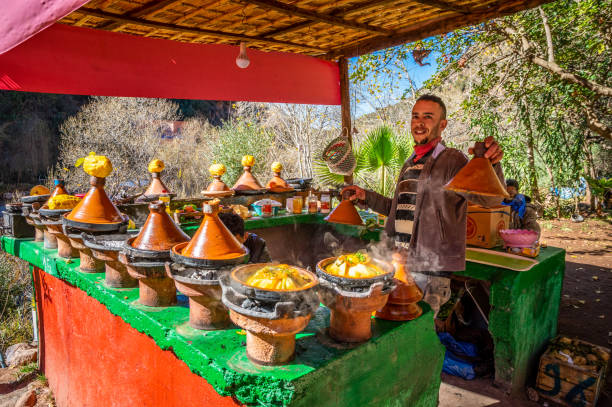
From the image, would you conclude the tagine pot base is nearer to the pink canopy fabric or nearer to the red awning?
the pink canopy fabric

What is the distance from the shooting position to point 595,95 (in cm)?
673

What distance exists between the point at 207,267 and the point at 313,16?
322 centimetres

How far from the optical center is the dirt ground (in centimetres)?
330

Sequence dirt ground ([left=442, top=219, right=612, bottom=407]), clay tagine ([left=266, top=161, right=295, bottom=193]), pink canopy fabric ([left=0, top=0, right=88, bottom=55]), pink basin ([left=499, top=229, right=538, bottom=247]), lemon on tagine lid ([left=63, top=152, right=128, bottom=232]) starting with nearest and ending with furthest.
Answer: pink canopy fabric ([left=0, top=0, right=88, bottom=55])
lemon on tagine lid ([left=63, top=152, right=128, bottom=232])
pink basin ([left=499, top=229, right=538, bottom=247])
dirt ground ([left=442, top=219, right=612, bottom=407])
clay tagine ([left=266, top=161, right=295, bottom=193])

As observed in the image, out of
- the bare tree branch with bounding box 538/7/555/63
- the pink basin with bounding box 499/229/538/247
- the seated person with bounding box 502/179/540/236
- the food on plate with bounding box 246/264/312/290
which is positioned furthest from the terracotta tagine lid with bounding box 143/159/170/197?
the bare tree branch with bounding box 538/7/555/63

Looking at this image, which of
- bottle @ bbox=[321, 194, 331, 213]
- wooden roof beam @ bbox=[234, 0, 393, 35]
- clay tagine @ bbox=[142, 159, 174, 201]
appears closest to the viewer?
wooden roof beam @ bbox=[234, 0, 393, 35]

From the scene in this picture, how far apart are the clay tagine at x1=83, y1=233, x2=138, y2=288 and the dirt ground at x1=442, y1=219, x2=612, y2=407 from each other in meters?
2.61

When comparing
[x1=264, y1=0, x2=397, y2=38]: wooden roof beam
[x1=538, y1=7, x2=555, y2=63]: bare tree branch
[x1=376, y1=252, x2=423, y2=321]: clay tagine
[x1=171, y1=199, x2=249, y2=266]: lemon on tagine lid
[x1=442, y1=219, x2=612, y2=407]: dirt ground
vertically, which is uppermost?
[x1=538, y1=7, x2=555, y2=63]: bare tree branch

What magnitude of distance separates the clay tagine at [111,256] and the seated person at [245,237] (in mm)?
616

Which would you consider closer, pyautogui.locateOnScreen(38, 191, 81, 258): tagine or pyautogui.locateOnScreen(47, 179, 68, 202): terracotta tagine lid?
pyautogui.locateOnScreen(38, 191, 81, 258): tagine

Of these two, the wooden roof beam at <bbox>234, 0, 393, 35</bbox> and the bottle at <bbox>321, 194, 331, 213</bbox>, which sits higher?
the wooden roof beam at <bbox>234, 0, 393, 35</bbox>

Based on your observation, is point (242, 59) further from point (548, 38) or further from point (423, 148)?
point (548, 38)

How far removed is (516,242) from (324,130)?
10529 millimetres

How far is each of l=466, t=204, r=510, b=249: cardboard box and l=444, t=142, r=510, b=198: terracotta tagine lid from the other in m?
1.60
